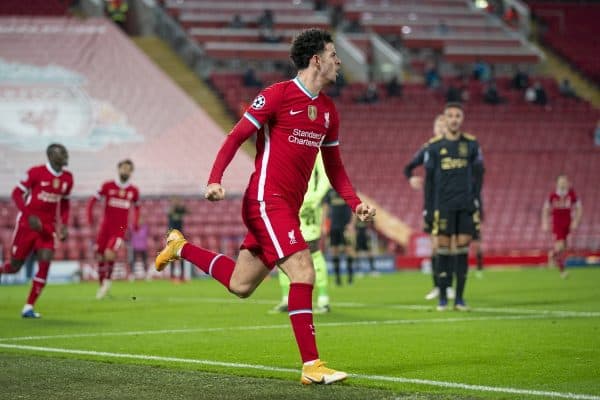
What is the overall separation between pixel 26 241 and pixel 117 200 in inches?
183

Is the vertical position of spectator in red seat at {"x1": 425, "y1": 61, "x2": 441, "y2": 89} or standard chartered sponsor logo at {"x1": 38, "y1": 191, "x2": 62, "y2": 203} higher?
spectator in red seat at {"x1": 425, "y1": 61, "x2": 441, "y2": 89}

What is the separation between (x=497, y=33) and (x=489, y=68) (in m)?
3.93

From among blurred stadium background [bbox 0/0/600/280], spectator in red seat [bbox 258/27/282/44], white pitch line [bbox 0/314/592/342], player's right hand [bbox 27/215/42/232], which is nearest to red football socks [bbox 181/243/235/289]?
white pitch line [bbox 0/314/592/342]

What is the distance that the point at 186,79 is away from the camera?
4144 cm

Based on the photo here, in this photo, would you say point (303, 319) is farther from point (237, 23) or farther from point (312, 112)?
point (237, 23)

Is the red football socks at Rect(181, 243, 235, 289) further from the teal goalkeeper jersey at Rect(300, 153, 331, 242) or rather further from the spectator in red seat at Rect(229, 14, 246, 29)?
the spectator in red seat at Rect(229, 14, 246, 29)

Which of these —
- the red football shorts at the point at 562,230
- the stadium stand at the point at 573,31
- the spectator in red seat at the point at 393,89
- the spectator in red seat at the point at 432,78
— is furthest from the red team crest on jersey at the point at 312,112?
the stadium stand at the point at 573,31

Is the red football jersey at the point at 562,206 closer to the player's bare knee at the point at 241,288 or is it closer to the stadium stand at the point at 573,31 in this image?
the player's bare knee at the point at 241,288

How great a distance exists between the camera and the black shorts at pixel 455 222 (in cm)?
1437

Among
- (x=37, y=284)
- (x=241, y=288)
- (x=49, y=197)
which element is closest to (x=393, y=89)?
(x=49, y=197)

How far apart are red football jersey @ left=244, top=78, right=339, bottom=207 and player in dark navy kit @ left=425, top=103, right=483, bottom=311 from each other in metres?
6.46

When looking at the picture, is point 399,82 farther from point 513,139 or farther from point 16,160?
point 16,160

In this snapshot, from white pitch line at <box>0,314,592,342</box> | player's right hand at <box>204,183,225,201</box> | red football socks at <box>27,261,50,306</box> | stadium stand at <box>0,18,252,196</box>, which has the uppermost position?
stadium stand at <box>0,18,252,196</box>

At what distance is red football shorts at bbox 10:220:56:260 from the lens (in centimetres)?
1487
